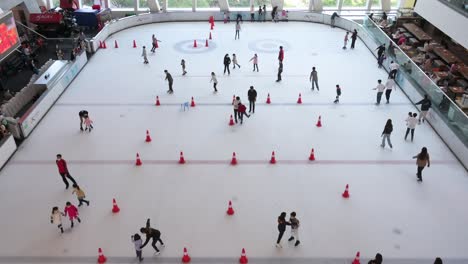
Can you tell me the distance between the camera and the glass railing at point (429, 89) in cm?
1260

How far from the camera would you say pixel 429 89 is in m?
14.7

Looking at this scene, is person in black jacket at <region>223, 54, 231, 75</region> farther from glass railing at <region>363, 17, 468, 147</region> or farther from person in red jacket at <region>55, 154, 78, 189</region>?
person in red jacket at <region>55, 154, 78, 189</region>

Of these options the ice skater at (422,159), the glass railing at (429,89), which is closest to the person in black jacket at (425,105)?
the glass railing at (429,89)

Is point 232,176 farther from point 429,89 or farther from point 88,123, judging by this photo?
point 429,89

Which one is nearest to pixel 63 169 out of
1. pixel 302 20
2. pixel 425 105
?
pixel 425 105

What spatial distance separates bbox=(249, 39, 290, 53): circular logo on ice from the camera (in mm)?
20828

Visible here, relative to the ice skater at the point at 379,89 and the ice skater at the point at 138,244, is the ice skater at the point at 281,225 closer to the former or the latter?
the ice skater at the point at 138,244

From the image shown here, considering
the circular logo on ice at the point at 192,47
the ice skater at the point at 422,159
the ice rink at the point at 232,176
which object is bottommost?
the ice rink at the point at 232,176

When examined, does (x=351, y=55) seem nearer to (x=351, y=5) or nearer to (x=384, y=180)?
(x=351, y=5)

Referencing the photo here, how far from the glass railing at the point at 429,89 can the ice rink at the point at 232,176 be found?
0.74 meters

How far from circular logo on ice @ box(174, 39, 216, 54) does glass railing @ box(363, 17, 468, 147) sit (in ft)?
27.5

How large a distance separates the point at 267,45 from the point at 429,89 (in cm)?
911

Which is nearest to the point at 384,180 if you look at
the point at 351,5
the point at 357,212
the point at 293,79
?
the point at 357,212

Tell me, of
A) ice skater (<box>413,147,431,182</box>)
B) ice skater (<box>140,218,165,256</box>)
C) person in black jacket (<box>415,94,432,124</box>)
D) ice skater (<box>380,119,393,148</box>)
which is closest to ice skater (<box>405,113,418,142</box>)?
ice skater (<box>380,119,393,148</box>)
